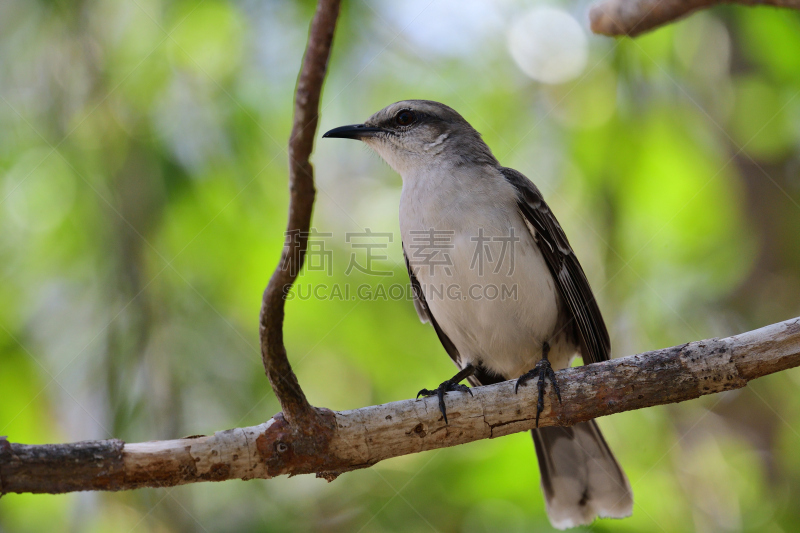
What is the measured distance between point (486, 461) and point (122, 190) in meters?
4.16

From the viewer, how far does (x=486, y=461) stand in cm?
551

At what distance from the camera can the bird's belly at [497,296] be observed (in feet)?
16.0

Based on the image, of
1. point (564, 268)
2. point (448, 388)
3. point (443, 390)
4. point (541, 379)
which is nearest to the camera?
point (541, 379)

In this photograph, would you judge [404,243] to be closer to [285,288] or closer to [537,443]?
[537,443]

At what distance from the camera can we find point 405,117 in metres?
5.81

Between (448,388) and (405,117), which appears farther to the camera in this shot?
(405,117)

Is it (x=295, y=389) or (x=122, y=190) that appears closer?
(x=295, y=389)

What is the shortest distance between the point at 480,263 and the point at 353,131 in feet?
6.11

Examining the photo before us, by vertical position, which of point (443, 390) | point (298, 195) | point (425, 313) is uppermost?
point (425, 313)

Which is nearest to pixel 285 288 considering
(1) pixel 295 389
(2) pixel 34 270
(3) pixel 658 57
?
(1) pixel 295 389

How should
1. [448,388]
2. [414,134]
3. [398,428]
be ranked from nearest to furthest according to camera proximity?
[398,428]
[448,388]
[414,134]

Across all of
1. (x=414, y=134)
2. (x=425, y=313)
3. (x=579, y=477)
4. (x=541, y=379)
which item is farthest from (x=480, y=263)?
(x=579, y=477)

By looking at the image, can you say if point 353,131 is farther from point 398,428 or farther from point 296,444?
point 296,444

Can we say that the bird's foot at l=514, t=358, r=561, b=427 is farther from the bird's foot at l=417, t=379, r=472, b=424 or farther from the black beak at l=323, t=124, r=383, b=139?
the black beak at l=323, t=124, r=383, b=139
